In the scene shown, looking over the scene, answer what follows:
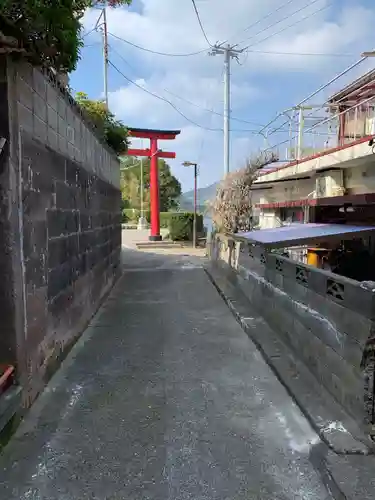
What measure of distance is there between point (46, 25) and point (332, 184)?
7.88 metres

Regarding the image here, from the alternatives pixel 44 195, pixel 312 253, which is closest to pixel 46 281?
pixel 44 195

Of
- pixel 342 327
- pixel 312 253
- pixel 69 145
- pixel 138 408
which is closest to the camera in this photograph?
pixel 342 327

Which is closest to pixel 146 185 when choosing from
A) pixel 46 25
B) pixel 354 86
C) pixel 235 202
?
pixel 235 202

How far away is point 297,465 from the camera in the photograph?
281cm

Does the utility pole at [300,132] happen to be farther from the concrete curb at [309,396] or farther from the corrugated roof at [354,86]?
the concrete curb at [309,396]

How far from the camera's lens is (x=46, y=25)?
2.97 m

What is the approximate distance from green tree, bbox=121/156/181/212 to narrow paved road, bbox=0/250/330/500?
4154cm

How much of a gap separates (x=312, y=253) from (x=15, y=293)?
8.05 metres

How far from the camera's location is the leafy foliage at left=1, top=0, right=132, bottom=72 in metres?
2.90

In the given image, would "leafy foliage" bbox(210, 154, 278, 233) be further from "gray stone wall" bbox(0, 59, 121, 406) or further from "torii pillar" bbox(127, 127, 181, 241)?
"gray stone wall" bbox(0, 59, 121, 406)

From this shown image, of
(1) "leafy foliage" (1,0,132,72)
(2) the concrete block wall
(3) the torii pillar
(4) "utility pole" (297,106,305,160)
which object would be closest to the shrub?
(3) the torii pillar

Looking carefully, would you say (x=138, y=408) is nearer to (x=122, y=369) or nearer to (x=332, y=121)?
(x=122, y=369)

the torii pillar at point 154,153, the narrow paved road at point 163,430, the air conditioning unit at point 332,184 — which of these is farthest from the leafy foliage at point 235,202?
the narrow paved road at point 163,430

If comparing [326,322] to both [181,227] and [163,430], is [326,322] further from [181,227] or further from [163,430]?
[181,227]
